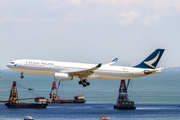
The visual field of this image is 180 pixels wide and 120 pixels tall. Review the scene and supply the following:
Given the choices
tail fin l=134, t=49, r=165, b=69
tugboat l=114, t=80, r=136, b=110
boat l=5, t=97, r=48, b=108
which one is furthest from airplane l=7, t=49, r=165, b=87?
boat l=5, t=97, r=48, b=108

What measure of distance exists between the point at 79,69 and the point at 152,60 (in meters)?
20.9

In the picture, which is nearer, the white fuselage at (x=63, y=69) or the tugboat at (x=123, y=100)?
the white fuselage at (x=63, y=69)

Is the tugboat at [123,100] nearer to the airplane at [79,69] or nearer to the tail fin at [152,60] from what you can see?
the tail fin at [152,60]

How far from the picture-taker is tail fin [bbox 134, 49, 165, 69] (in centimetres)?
8925

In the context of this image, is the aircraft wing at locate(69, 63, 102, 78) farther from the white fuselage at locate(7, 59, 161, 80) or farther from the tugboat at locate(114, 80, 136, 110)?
→ the tugboat at locate(114, 80, 136, 110)

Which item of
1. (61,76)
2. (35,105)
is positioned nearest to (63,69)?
(61,76)

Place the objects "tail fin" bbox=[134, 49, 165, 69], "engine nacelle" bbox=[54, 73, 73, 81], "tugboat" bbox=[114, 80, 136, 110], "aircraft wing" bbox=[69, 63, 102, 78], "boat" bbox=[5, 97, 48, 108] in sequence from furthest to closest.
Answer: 1. "boat" bbox=[5, 97, 48, 108]
2. "tugboat" bbox=[114, 80, 136, 110]
3. "tail fin" bbox=[134, 49, 165, 69]
4. "aircraft wing" bbox=[69, 63, 102, 78]
5. "engine nacelle" bbox=[54, 73, 73, 81]

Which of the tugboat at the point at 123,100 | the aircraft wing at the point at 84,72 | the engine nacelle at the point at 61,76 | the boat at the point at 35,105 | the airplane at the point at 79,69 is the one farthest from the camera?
the boat at the point at 35,105

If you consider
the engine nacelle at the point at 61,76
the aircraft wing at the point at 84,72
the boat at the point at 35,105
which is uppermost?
the aircraft wing at the point at 84,72

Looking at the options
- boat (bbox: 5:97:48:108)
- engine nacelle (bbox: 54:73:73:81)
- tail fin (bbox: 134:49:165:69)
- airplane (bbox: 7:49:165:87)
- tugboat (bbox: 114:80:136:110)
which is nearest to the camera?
engine nacelle (bbox: 54:73:73:81)

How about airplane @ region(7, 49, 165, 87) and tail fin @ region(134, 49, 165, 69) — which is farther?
tail fin @ region(134, 49, 165, 69)

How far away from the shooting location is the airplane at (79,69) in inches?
3177

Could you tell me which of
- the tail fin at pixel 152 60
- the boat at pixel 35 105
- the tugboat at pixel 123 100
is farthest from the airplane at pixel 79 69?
the boat at pixel 35 105

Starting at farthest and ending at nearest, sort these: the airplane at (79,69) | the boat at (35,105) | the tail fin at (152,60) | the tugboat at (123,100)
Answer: the boat at (35,105) → the tugboat at (123,100) → the tail fin at (152,60) → the airplane at (79,69)
